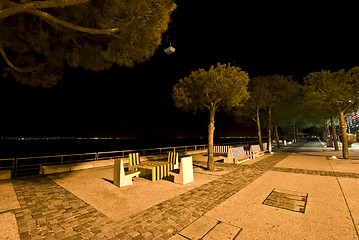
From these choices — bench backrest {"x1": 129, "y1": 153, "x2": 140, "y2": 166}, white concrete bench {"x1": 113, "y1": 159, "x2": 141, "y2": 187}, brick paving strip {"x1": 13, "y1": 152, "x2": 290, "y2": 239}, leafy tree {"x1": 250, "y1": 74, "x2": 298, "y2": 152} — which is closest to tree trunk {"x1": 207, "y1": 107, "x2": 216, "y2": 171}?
brick paving strip {"x1": 13, "y1": 152, "x2": 290, "y2": 239}

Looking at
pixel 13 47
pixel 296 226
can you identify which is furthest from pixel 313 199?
pixel 13 47

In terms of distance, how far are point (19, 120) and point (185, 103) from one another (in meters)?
172

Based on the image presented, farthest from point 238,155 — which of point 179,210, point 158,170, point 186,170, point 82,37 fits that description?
point 82,37

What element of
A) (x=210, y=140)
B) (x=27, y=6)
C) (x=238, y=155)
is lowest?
(x=238, y=155)

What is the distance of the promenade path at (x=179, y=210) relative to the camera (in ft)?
10.2

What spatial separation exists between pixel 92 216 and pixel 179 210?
6.61 feet

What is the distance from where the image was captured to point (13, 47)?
603cm

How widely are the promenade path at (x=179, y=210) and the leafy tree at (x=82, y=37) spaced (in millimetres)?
4411

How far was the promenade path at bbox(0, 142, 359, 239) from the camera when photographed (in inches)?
123

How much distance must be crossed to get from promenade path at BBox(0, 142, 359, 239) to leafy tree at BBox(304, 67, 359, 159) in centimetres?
840

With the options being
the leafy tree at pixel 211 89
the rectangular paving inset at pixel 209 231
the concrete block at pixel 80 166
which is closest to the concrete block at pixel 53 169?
the concrete block at pixel 80 166

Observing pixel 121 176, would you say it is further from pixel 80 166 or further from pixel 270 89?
pixel 270 89

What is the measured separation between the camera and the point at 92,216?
3770mm

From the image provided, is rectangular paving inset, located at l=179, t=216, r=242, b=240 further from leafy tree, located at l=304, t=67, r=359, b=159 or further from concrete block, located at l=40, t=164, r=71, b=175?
leafy tree, located at l=304, t=67, r=359, b=159
